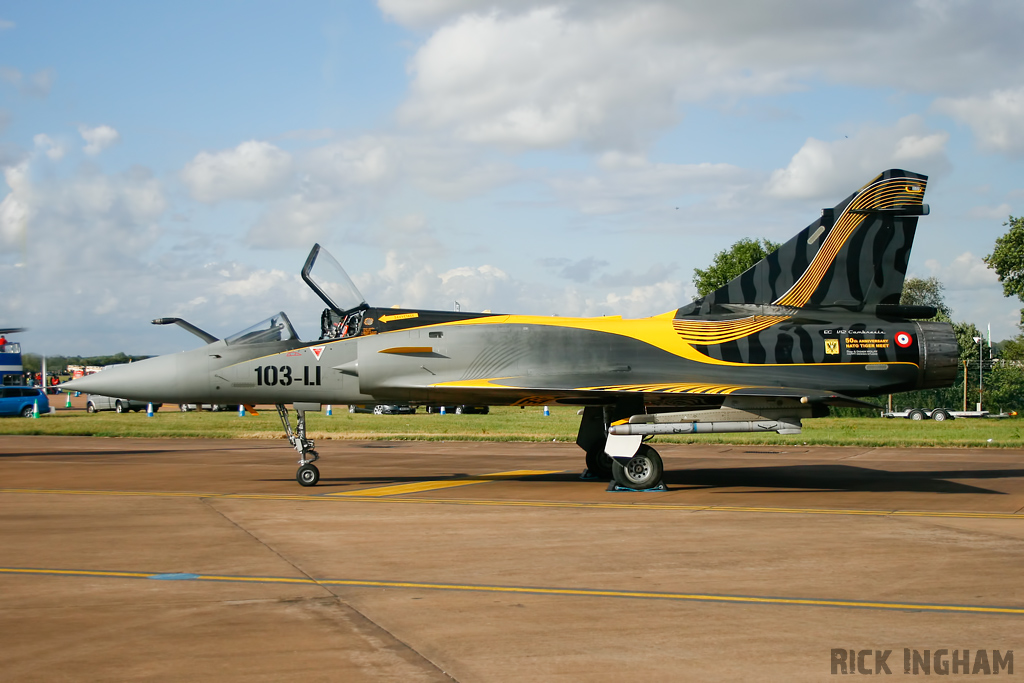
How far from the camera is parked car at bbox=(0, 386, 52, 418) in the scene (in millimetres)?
42344

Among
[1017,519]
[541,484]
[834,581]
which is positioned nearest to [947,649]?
[834,581]

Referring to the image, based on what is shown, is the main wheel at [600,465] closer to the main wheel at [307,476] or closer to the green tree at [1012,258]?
the main wheel at [307,476]

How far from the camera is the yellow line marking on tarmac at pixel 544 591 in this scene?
21.4 feet

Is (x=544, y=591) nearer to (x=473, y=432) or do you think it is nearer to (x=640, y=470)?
(x=640, y=470)

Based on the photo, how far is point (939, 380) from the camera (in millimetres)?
14695

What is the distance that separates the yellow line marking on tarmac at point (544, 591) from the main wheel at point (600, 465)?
9074 mm

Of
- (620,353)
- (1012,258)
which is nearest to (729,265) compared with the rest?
(1012,258)

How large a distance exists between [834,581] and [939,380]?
8693 mm

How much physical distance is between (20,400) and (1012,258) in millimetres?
50317

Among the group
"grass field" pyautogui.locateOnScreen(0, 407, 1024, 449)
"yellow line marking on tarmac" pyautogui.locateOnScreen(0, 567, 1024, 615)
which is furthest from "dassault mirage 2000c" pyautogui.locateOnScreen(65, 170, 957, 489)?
"grass field" pyautogui.locateOnScreen(0, 407, 1024, 449)

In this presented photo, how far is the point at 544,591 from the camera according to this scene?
7051 mm

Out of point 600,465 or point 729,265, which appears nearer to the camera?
point 600,465

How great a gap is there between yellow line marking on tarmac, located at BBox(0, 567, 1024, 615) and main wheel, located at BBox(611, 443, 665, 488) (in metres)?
7.10

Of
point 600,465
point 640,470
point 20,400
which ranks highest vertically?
point 20,400
